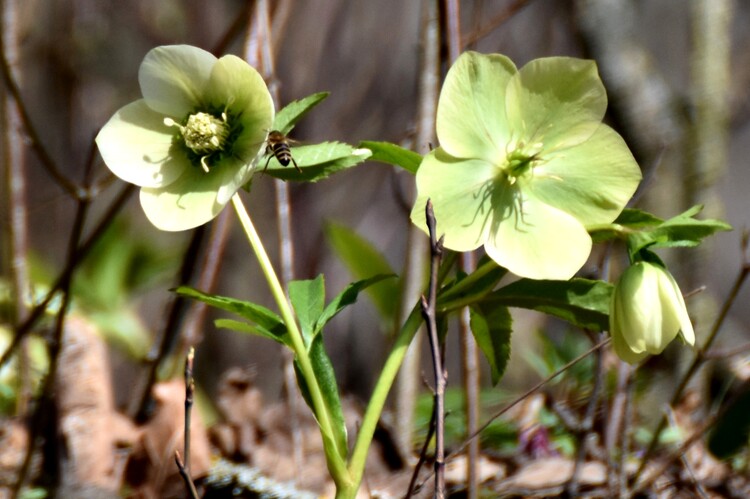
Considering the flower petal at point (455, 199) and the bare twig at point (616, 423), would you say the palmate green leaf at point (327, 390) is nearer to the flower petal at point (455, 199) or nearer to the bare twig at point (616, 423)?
the flower petal at point (455, 199)

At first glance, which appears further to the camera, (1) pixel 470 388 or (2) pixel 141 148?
(1) pixel 470 388

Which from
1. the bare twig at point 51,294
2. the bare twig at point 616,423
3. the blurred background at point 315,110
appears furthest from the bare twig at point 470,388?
the blurred background at point 315,110

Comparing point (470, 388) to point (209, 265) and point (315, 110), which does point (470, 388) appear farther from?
point (315, 110)

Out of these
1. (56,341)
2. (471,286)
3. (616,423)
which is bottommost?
(616,423)

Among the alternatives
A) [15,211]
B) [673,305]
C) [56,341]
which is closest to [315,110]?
[15,211]

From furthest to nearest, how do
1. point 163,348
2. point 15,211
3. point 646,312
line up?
1. point 15,211
2. point 163,348
3. point 646,312
